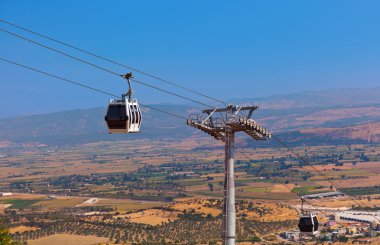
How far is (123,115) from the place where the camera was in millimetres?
17000

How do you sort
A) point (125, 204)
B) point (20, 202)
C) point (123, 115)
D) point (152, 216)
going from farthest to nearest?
point (20, 202), point (125, 204), point (152, 216), point (123, 115)

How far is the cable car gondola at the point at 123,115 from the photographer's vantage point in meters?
17.0

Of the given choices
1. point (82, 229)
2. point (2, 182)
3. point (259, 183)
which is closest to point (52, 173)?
point (2, 182)

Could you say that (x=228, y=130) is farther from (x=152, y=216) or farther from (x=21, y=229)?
(x=152, y=216)

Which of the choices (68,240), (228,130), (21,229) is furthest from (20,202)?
(228,130)

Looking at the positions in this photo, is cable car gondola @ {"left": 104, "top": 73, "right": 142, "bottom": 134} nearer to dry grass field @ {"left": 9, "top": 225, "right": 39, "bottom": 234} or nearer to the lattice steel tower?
the lattice steel tower

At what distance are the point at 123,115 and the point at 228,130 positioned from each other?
12.8ft

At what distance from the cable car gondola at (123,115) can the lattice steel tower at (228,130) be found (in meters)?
2.91

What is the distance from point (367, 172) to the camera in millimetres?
157000

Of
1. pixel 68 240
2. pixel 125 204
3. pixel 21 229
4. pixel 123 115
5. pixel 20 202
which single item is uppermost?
pixel 123 115

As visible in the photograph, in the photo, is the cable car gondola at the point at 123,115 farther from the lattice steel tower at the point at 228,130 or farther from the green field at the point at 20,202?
the green field at the point at 20,202

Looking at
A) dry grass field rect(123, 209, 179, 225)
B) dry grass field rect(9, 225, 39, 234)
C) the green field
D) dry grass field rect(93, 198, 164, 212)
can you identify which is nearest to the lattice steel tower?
dry grass field rect(9, 225, 39, 234)

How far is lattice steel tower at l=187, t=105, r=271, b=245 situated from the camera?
1955 cm

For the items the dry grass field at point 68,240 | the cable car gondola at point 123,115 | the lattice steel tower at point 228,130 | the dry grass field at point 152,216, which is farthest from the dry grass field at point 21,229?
the cable car gondola at point 123,115
